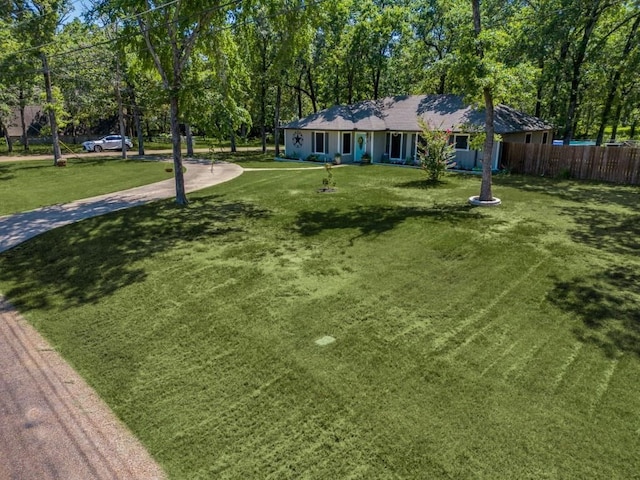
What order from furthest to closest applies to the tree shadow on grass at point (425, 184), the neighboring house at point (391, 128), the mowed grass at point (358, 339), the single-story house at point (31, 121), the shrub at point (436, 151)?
the single-story house at point (31, 121), the neighboring house at point (391, 128), the shrub at point (436, 151), the tree shadow on grass at point (425, 184), the mowed grass at point (358, 339)

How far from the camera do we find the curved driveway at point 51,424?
12.6 ft

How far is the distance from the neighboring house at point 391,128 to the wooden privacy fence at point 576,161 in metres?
1.75

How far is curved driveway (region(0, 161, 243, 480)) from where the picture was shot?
385 centimetres

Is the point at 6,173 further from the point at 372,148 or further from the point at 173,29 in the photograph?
the point at 372,148

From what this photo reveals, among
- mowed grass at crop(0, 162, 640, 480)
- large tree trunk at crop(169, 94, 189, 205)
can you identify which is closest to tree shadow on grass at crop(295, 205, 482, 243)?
mowed grass at crop(0, 162, 640, 480)

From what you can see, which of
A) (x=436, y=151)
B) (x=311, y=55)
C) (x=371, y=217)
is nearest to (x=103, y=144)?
(x=311, y=55)

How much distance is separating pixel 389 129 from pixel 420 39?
36.8 ft

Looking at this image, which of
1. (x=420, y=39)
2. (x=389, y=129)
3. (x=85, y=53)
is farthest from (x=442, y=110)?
(x=85, y=53)

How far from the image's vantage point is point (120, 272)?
324 inches

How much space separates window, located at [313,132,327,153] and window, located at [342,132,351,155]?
1.25 metres

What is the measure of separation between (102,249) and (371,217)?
6.83 meters

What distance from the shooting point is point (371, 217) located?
469 inches

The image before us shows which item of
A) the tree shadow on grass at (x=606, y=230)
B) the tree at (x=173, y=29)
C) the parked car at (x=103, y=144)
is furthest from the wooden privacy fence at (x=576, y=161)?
the parked car at (x=103, y=144)

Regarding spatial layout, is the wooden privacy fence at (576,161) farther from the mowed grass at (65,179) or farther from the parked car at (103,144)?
the parked car at (103,144)
